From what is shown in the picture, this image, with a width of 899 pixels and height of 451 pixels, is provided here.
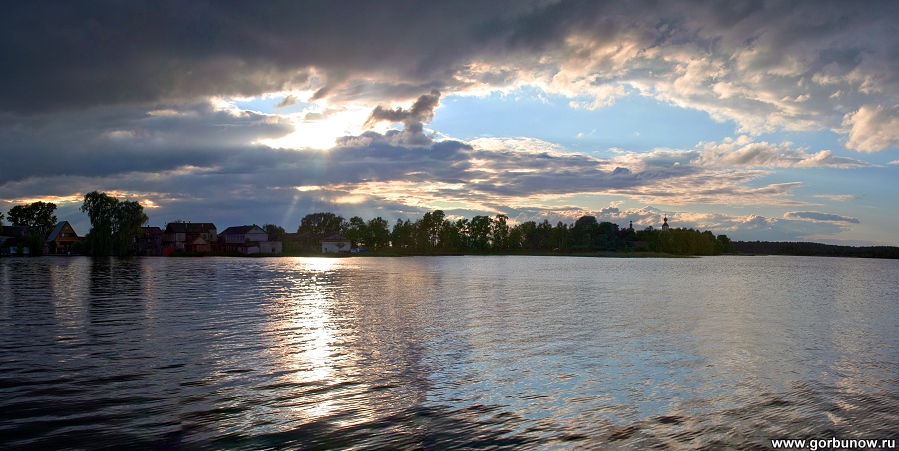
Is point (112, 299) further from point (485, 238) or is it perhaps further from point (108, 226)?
point (485, 238)

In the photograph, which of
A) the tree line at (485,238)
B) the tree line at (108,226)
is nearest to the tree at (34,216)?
the tree line at (108,226)

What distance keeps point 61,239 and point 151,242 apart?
19516 millimetres

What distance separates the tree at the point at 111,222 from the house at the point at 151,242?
23.4 metres

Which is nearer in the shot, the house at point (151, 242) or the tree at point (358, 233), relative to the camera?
the house at point (151, 242)

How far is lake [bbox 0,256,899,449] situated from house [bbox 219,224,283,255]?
130m

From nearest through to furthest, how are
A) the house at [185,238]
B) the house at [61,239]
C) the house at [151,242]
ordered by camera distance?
the house at [61,239] < the house at [151,242] < the house at [185,238]

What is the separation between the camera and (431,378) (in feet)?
41.6

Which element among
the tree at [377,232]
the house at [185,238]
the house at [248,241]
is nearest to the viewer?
the house at [185,238]

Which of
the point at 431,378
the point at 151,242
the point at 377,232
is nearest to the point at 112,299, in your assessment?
the point at 431,378

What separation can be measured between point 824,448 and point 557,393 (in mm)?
4638

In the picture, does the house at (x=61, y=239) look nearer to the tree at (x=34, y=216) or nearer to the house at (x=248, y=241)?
the tree at (x=34, y=216)

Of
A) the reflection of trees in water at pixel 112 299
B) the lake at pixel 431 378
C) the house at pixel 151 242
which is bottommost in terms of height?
the lake at pixel 431 378

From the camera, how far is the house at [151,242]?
13614 centimetres

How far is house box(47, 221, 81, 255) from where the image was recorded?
433 feet
